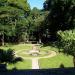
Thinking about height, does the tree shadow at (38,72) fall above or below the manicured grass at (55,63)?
above

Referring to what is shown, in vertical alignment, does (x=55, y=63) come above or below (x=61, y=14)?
below

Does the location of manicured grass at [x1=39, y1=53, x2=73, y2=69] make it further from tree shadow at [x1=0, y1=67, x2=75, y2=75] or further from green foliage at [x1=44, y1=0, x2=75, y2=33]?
tree shadow at [x1=0, y1=67, x2=75, y2=75]

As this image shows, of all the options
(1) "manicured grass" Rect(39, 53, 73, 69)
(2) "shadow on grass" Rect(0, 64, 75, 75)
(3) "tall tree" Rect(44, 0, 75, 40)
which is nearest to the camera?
(2) "shadow on grass" Rect(0, 64, 75, 75)

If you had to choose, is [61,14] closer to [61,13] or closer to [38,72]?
[61,13]

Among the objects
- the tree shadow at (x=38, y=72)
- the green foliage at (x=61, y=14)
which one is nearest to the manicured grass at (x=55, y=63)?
the green foliage at (x=61, y=14)

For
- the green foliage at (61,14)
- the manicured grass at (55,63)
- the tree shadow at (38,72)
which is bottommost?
the manicured grass at (55,63)

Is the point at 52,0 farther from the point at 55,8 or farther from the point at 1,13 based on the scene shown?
the point at 1,13

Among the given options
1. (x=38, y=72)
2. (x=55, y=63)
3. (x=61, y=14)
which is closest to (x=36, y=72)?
(x=38, y=72)

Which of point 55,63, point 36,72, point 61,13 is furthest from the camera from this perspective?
point 61,13

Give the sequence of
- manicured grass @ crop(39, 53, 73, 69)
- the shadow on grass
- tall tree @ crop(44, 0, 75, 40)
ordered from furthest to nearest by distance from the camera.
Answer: tall tree @ crop(44, 0, 75, 40) → manicured grass @ crop(39, 53, 73, 69) → the shadow on grass

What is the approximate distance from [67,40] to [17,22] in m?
36.0

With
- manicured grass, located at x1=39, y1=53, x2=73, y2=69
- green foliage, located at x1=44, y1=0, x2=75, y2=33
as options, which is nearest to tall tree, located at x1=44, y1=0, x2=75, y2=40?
green foliage, located at x1=44, y1=0, x2=75, y2=33

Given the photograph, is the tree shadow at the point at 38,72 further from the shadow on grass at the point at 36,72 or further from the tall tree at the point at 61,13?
the tall tree at the point at 61,13

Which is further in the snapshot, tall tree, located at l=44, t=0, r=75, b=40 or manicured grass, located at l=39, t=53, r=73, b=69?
tall tree, located at l=44, t=0, r=75, b=40
